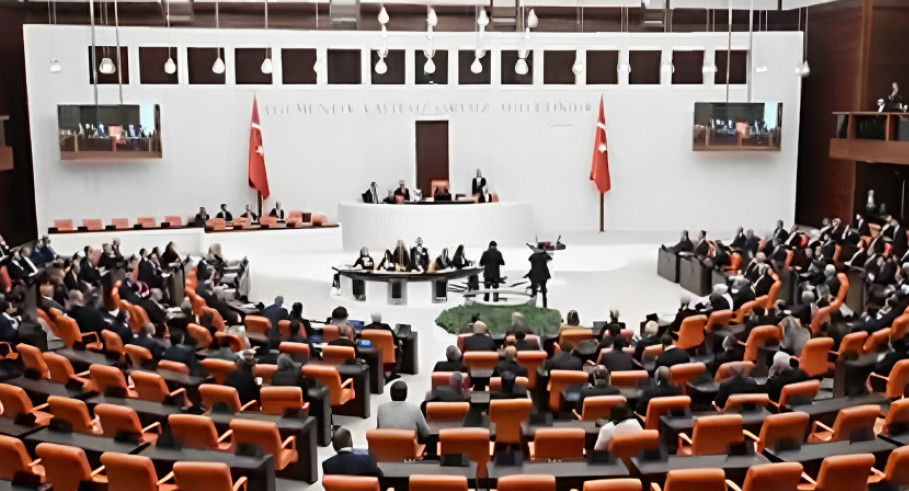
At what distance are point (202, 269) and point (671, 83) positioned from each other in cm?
1419

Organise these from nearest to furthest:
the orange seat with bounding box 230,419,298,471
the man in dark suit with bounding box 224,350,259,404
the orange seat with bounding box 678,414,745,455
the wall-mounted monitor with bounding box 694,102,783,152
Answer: the orange seat with bounding box 678,414,745,455 < the orange seat with bounding box 230,419,298,471 < the man in dark suit with bounding box 224,350,259,404 < the wall-mounted monitor with bounding box 694,102,783,152

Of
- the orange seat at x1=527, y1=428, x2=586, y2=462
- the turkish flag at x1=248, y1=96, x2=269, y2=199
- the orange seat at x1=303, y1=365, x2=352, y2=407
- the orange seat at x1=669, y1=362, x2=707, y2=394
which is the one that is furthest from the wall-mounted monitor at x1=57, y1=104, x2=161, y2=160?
the orange seat at x1=527, y1=428, x2=586, y2=462

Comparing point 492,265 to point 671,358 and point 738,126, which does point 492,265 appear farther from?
point 738,126

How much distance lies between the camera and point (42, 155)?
863 inches

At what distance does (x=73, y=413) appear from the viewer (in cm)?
725

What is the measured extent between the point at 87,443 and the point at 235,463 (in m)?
1.26

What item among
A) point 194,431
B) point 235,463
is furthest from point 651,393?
point 194,431

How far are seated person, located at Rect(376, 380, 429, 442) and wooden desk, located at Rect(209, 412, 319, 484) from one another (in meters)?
0.60

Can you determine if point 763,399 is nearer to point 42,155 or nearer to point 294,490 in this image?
point 294,490

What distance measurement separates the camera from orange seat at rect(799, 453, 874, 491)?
5.94 metres

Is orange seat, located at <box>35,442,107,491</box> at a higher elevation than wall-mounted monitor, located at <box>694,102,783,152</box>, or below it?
below

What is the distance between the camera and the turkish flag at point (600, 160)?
23.1 metres

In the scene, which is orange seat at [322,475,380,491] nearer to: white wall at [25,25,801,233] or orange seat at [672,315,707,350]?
orange seat at [672,315,707,350]

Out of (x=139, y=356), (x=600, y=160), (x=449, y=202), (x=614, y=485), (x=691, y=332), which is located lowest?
(x=691, y=332)
